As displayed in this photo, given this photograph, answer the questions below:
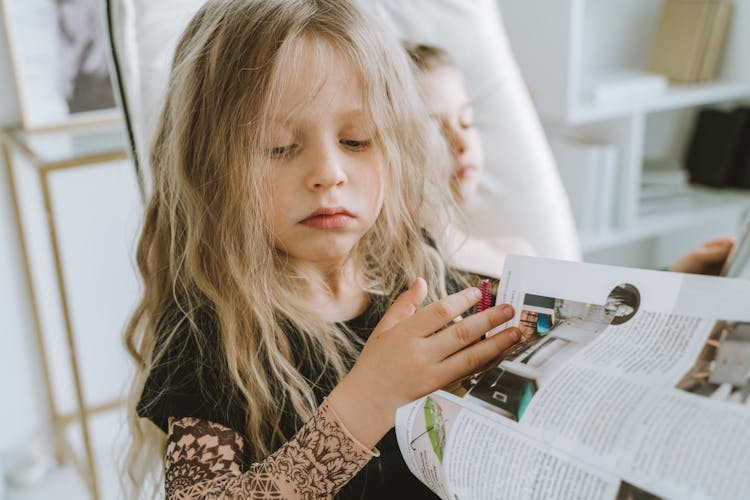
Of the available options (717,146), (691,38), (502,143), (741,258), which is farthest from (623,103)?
(741,258)

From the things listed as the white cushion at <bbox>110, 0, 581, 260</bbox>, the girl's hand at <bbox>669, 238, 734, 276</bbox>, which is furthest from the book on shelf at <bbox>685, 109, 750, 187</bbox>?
the girl's hand at <bbox>669, 238, 734, 276</bbox>

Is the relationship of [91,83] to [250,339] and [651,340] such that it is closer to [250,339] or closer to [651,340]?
[250,339]

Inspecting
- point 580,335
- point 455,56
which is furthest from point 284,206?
point 455,56

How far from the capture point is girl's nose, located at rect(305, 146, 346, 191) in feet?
2.28

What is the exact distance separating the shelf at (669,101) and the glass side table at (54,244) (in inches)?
39.7

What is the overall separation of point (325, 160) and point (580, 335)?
276mm

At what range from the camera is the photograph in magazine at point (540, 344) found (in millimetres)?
545

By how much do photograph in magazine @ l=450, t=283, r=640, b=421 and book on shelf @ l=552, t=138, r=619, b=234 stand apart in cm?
128

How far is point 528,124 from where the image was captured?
48.3 inches

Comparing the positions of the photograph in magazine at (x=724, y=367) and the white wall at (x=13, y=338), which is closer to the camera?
the photograph in magazine at (x=724, y=367)

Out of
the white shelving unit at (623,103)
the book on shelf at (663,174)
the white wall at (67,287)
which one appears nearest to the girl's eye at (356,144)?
the white wall at (67,287)

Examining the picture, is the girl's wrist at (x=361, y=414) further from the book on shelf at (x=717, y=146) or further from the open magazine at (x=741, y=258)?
the book on shelf at (x=717, y=146)

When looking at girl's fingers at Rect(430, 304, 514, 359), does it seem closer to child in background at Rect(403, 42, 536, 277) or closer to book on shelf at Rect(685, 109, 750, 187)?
child in background at Rect(403, 42, 536, 277)

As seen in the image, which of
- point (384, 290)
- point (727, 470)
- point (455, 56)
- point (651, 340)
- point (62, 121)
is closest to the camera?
point (727, 470)
